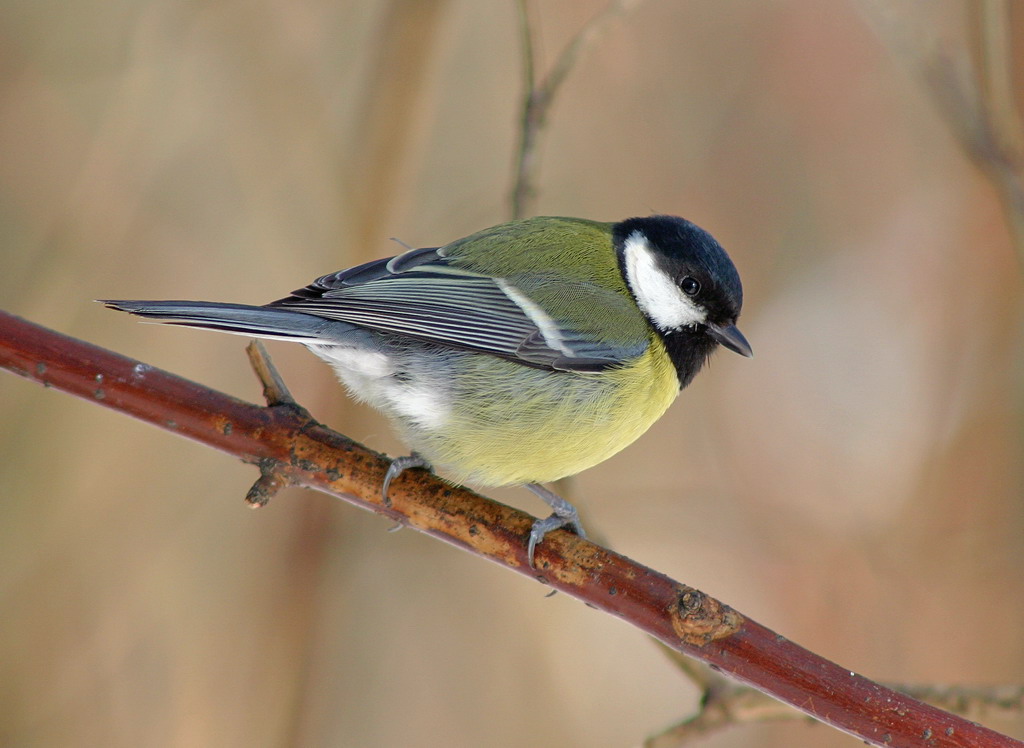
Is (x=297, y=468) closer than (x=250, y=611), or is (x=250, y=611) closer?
(x=297, y=468)

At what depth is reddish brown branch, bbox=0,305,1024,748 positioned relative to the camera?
6.43 ft

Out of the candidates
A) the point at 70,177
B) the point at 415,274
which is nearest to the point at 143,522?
the point at 70,177

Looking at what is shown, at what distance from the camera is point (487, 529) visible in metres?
2.28

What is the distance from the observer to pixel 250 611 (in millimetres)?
3637

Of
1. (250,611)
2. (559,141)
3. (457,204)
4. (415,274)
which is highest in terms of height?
(559,141)

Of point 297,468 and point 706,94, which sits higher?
point 706,94

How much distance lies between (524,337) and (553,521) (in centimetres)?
66

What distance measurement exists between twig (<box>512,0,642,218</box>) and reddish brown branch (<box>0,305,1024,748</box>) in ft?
3.09

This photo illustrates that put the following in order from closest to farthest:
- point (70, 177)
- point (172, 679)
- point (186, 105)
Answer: point (172, 679) → point (70, 177) → point (186, 105)

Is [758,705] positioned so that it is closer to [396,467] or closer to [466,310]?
[396,467]

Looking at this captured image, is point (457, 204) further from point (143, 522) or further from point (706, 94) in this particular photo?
point (143, 522)

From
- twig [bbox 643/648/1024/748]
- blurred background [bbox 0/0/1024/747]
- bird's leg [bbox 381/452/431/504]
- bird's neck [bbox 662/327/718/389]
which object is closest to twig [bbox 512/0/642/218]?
blurred background [bbox 0/0/1024/747]

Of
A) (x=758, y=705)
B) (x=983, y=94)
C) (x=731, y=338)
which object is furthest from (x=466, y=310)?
(x=983, y=94)

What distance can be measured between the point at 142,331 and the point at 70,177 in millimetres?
737
